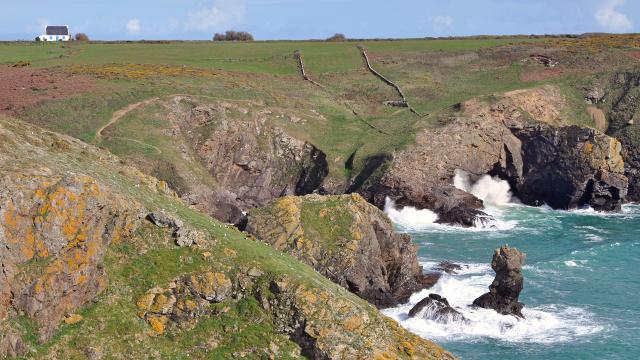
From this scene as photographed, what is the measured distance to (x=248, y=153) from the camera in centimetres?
8044

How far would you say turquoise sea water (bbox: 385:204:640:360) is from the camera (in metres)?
40.9

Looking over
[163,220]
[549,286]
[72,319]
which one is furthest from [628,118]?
[72,319]

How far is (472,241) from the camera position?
216ft

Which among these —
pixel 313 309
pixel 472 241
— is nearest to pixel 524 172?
pixel 472 241

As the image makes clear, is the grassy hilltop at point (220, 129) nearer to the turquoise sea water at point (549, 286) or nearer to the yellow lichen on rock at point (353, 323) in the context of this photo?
the yellow lichen on rock at point (353, 323)

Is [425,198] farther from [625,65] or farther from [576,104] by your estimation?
[625,65]

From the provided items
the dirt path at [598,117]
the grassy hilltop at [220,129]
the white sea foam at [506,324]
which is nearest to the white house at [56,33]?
the grassy hilltop at [220,129]

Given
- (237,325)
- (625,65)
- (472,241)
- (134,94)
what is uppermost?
(625,65)

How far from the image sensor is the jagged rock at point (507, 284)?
4472 cm

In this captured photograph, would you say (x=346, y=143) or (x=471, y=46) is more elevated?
(x=471, y=46)

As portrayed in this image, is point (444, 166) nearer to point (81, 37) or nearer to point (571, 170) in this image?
point (571, 170)

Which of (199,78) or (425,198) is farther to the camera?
(199,78)

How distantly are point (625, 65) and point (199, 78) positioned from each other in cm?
6259

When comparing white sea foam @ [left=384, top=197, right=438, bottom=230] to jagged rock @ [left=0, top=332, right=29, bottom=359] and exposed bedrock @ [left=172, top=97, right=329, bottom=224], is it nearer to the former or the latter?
exposed bedrock @ [left=172, top=97, right=329, bottom=224]
